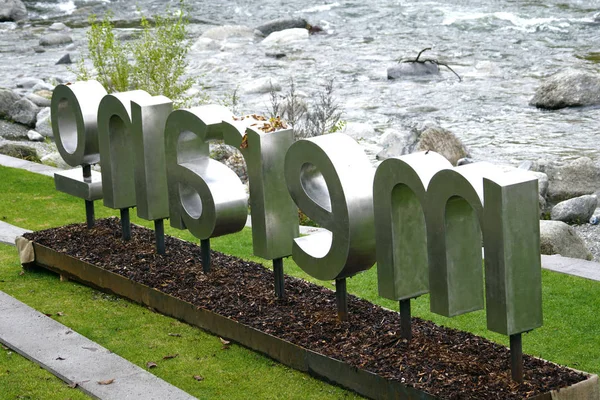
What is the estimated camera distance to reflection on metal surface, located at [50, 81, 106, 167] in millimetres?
8805

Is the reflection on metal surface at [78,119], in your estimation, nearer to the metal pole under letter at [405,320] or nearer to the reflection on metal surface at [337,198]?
the reflection on metal surface at [337,198]

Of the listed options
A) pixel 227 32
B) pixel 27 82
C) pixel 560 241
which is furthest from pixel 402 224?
pixel 227 32

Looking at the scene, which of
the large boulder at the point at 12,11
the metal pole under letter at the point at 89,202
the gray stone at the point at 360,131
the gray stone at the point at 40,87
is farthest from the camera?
the large boulder at the point at 12,11

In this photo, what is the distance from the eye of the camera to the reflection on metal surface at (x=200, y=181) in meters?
7.60

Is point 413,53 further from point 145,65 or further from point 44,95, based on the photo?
point 145,65

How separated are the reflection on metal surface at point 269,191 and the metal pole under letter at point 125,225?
74.7 inches

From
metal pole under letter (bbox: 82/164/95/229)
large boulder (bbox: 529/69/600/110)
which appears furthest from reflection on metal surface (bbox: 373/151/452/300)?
large boulder (bbox: 529/69/600/110)

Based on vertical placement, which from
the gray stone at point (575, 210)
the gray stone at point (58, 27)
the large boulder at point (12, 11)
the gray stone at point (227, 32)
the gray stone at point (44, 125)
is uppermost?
the large boulder at point (12, 11)

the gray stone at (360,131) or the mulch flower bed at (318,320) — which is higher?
the mulch flower bed at (318,320)

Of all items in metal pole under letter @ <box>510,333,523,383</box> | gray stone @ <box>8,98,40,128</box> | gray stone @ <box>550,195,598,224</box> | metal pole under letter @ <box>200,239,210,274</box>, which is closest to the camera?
metal pole under letter @ <box>510,333,523,383</box>

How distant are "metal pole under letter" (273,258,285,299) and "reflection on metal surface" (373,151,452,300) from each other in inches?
45.5

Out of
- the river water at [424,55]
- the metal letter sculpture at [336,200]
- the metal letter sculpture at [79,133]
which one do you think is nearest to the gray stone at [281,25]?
the river water at [424,55]

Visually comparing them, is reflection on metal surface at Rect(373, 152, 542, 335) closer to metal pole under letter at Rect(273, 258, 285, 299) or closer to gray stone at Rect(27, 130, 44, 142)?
metal pole under letter at Rect(273, 258, 285, 299)

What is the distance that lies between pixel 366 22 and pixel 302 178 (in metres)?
24.3
